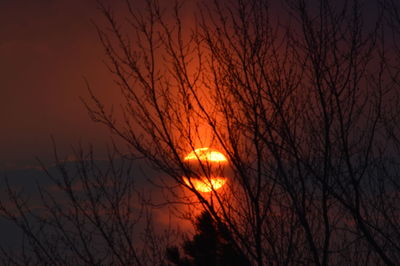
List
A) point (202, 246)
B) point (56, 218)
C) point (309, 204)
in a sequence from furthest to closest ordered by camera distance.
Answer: point (202, 246)
point (56, 218)
point (309, 204)

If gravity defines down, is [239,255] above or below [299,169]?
below

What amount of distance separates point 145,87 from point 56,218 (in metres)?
3.15

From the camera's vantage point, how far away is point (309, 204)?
655 cm

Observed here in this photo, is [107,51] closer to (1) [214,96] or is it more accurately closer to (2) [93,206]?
(1) [214,96]

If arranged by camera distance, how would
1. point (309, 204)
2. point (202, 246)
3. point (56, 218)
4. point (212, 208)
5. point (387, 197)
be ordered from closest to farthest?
point (212, 208), point (309, 204), point (56, 218), point (387, 197), point (202, 246)

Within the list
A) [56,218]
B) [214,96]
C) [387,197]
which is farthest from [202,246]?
[214,96]

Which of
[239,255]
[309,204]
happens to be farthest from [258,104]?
[239,255]

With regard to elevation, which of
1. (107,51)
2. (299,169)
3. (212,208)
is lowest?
(212,208)

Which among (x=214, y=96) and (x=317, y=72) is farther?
(x=214, y=96)

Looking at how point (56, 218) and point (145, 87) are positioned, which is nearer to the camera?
point (145, 87)

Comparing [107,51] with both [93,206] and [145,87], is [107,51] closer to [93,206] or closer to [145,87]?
[145,87]

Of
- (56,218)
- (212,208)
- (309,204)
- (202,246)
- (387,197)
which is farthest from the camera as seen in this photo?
(202,246)

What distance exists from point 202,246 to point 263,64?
9.29 metres

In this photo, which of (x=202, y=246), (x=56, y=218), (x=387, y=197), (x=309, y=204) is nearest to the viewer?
(x=309, y=204)
